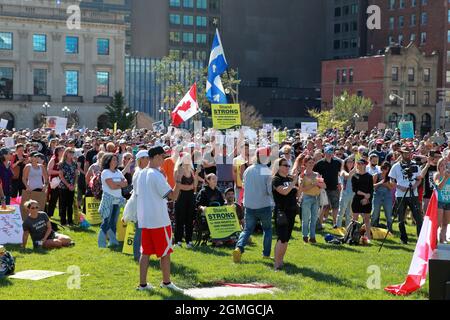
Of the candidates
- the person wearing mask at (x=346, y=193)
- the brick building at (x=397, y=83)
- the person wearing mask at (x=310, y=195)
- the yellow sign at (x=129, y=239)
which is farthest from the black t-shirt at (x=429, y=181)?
the brick building at (x=397, y=83)

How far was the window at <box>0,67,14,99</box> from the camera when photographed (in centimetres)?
7188

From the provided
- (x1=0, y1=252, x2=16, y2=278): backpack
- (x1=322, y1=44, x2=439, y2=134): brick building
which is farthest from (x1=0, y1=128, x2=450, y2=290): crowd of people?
(x1=322, y1=44, x2=439, y2=134): brick building

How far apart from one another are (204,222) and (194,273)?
9.63 ft

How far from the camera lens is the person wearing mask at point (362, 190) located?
14031mm

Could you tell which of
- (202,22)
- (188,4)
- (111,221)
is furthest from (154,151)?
(188,4)

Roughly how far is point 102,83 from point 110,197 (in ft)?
215

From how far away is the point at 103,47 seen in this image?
75.8 m

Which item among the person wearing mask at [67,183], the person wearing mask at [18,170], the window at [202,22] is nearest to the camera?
the person wearing mask at [67,183]

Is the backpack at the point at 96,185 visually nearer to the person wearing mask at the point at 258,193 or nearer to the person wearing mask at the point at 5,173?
the person wearing mask at the point at 5,173

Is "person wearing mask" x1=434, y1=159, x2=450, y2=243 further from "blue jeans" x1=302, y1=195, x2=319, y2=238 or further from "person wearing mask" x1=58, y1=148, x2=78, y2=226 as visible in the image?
"person wearing mask" x1=58, y1=148, x2=78, y2=226

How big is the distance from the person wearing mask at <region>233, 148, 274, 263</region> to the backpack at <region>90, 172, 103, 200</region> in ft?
14.8

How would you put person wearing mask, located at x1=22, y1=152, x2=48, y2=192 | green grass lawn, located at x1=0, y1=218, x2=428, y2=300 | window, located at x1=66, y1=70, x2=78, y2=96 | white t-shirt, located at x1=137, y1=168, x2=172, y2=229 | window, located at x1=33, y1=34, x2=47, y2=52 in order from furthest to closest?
window, located at x1=66, y1=70, x2=78, y2=96
window, located at x1=33, y1=34, x2=47, y2=52
person wearing mask, located at x1=22, y1=152, x2=48, y2=192
green grass lawn, located at x1=0, y1=218, x2=428, y2=300
white t-shirt, located at x1=137, y1=168, x2=172, y2=229

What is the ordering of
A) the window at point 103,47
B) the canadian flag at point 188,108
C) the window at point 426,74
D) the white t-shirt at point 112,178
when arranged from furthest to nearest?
the window at point 426,74
the window at point 103,47
the canadian flag at point 188,108
the white t-shirt at point 112,178

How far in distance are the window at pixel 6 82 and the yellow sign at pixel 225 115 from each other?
2217 inches
